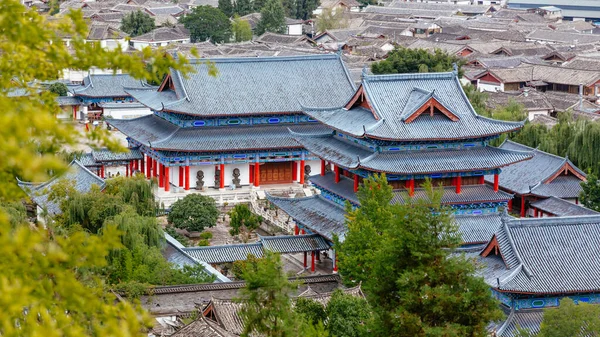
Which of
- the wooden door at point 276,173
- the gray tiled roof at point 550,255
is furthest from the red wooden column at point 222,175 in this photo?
the gray tiled roof at point 550,255

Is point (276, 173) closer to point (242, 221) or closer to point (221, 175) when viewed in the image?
point (221, 175)

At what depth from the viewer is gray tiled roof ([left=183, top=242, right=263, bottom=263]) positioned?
37188mm

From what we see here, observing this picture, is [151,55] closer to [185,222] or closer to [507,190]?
[185,222]

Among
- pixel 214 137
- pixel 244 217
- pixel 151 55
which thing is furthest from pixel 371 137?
pixel 151 55

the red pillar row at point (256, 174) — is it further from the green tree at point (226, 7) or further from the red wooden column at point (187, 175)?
the green tree at point (226, 7)

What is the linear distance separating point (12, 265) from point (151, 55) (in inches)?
104

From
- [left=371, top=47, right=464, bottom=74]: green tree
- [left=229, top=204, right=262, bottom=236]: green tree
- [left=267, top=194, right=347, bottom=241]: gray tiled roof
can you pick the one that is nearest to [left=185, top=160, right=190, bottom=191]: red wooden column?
[left=229, top=204, right=262, bottom=236]: green tree

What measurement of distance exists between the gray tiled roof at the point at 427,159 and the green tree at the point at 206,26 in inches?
2482

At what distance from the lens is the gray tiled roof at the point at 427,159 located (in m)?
37.6

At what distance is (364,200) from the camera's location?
32.5 meters

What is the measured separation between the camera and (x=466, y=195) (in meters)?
38.1

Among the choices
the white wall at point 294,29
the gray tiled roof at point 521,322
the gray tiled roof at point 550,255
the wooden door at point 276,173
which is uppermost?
the gray tiled roof at point 550,255

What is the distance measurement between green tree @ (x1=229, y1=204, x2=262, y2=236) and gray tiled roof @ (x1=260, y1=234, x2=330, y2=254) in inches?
179

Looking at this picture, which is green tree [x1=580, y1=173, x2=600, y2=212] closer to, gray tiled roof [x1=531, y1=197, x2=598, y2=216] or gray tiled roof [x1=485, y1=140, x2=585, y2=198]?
gray tiled roof [x1=531, y1=197, x2=598, y2=216]
